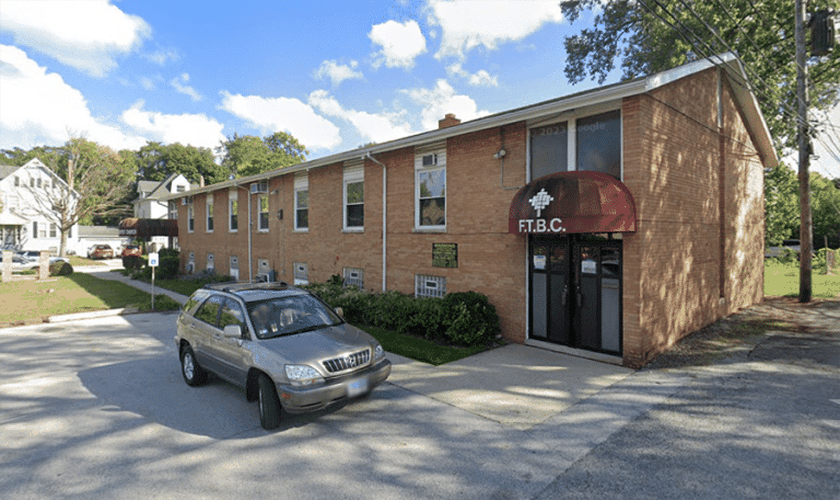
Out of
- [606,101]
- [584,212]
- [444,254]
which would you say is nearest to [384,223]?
[444,254]

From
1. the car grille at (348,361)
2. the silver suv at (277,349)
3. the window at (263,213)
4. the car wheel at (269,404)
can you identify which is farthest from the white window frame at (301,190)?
the car wheel at (269,404)

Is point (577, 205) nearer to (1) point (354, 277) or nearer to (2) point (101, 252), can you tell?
(1) point (354, 277)

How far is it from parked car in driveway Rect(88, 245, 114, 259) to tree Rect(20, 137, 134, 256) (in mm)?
2495

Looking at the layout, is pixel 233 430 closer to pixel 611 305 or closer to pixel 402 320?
pixel 402 320

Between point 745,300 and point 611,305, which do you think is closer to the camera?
point 611,305

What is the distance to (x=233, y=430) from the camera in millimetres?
5504

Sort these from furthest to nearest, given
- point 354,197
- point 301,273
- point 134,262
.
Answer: point 134,262
point 301,273
point 354,197

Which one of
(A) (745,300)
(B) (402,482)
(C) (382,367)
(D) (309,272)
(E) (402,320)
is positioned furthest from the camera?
(D) (309,272)

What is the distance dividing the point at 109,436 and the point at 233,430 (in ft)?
4.85

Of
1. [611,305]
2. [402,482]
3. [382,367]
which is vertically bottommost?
[402,482]

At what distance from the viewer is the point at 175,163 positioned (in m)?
69.9

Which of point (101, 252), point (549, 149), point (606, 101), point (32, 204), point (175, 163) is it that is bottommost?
point (101, 252)

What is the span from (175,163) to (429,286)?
71780mm

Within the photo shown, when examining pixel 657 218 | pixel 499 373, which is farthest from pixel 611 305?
pixel 499 373
